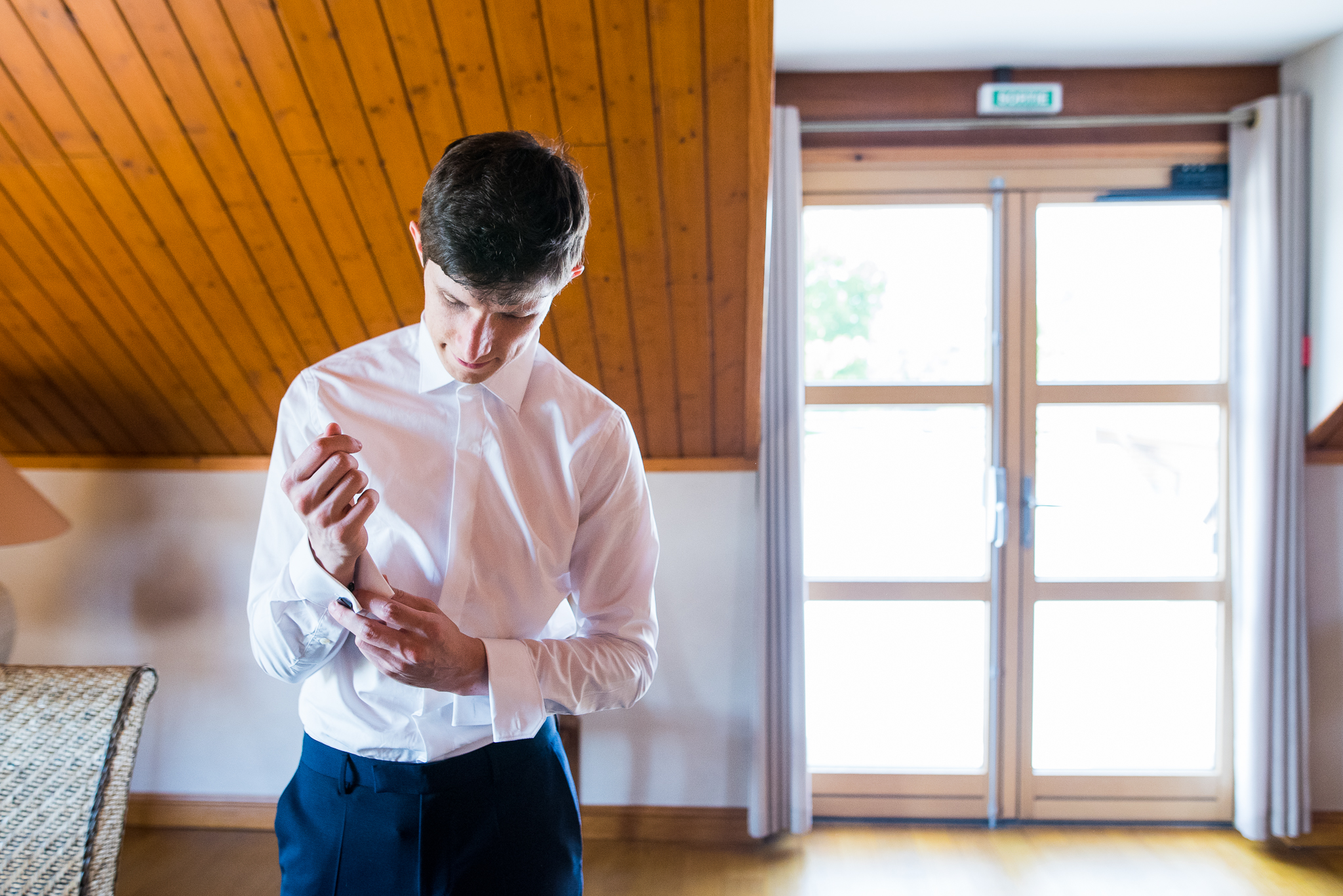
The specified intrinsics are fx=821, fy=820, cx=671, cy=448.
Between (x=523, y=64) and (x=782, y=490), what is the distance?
4.69 feet

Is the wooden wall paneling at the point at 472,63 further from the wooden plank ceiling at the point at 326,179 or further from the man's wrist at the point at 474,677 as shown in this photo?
the man's wrist at the point at 474,677

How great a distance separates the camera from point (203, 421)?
2496 millimetres

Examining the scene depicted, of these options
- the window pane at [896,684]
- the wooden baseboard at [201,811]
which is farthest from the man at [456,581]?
the wooden baseboard at [201,811]

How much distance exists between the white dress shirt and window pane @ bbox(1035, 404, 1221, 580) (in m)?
2.15

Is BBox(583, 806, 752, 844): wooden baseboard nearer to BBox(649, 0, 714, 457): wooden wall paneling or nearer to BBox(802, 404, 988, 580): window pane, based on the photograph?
BBox(802, 404, 988, 580): window pane

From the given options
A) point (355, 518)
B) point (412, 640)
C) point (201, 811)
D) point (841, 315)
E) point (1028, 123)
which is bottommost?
point (201, 811)

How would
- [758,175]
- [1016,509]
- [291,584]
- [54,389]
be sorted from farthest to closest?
[1016,509]
[54,389]
[758,175]
[291,584]

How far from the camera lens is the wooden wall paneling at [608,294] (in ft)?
5.90

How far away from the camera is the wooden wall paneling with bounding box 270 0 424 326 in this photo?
1.62m

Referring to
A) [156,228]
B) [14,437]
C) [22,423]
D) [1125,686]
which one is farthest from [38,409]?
[1125,686]

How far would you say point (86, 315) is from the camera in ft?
7.09

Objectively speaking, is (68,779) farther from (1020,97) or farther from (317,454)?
(1020,97)

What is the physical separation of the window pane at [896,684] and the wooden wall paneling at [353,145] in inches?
65.3

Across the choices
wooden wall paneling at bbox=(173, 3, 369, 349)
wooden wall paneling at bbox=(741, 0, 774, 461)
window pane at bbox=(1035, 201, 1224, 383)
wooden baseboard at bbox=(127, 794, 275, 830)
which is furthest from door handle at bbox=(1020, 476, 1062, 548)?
wooden baseboard at bbox=(127, 794, 275, 830)
